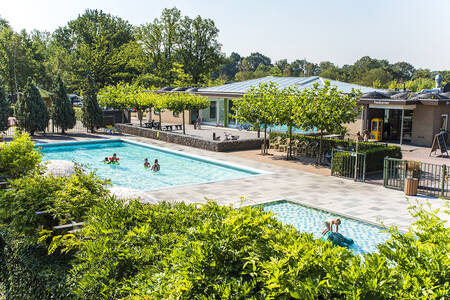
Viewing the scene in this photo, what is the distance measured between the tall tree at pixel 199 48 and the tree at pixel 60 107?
34732 millimetres

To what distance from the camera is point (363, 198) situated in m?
14.9

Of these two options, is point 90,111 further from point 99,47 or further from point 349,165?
point 99,47

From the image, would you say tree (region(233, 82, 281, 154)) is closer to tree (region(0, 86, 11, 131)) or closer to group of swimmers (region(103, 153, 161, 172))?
group of swimmers (region(103, 153, 161, 172))

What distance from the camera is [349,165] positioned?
18.1 m

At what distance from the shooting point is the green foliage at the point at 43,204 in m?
6.69

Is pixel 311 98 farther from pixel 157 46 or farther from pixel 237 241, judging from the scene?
pixel 157 46

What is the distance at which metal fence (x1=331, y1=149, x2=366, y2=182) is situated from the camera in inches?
688

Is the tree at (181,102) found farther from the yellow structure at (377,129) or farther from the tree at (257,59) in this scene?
the tree at (257,59)

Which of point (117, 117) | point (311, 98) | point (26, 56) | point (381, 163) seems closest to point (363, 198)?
point (381, 163)

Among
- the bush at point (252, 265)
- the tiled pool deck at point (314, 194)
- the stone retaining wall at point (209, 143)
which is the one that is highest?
the bush at point (252, 265)

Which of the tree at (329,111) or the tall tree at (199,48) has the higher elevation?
the tall tree at (199,48)

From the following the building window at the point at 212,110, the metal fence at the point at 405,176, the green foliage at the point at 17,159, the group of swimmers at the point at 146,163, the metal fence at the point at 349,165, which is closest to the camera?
the green foliage at the point at 17,159

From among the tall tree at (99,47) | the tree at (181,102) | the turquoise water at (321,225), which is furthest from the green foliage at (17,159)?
the tall tree at (99,47)

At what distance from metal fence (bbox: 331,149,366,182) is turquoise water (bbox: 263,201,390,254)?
484cm
